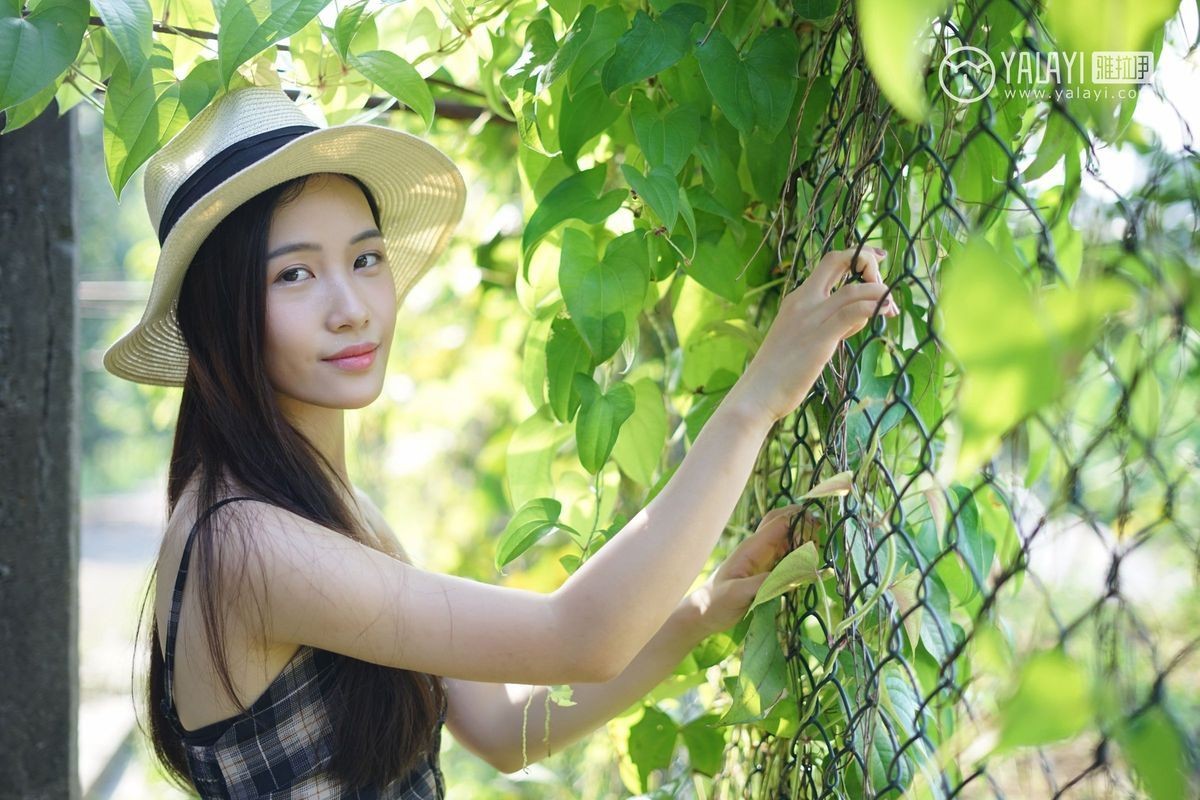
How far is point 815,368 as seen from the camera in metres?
0.77

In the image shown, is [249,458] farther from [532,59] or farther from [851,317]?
[851,317]

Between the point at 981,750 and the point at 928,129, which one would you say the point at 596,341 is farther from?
the point at 981,750

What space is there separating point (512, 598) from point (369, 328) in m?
0.31

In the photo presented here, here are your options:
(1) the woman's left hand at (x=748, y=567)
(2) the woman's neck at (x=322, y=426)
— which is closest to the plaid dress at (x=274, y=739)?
(2) the woman's neck at (x=322, y=426)

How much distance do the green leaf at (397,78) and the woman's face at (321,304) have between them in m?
0.15

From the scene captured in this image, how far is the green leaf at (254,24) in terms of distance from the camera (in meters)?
0.78

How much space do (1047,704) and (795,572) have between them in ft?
1.43

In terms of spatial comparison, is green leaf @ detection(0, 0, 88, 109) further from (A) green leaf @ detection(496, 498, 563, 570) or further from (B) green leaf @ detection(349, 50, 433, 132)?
(A) green leaf @ detection(496, 498, 563, 570)

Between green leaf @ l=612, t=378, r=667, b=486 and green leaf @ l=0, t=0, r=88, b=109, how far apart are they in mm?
557

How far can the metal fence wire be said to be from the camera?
0.38 metres

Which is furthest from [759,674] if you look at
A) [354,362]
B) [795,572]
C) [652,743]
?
[354,362]

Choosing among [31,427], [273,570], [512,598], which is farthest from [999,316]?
[31,427]

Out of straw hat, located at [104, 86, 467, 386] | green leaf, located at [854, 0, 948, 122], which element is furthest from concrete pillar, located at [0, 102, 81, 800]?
green leaf, located at [854, 0, 948, 122]

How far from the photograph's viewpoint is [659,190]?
81cm
